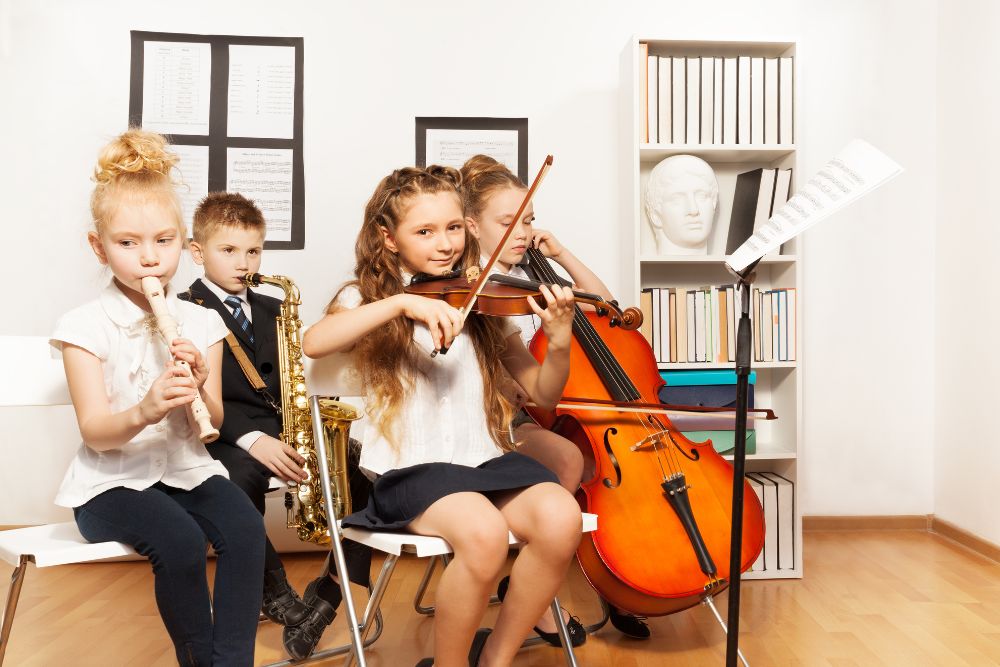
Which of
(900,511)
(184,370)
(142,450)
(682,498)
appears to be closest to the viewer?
(184,370)

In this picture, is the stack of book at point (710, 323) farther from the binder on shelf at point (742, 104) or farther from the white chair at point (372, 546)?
the white chair at point (372, 546)

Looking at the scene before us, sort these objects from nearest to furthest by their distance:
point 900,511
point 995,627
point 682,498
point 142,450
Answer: point 142,450 < point 682,498 < point 995,627 < point 900,511

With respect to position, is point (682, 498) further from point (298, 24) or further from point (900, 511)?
point (298, 24)

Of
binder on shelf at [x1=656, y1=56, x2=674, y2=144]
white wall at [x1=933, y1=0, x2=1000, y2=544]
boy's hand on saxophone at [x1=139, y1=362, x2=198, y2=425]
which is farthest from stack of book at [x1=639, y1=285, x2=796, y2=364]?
boy's hand on saxophone at [x1=139, y1=362, x2=198, y2=425]

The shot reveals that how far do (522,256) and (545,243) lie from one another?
0.62 ft

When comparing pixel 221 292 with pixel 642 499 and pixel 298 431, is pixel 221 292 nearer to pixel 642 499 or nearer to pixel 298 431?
pixel 298 431

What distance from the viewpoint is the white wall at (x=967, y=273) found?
9.13 feet

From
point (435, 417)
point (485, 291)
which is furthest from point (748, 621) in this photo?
point (485, 291)

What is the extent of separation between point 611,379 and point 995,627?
1.17 metres

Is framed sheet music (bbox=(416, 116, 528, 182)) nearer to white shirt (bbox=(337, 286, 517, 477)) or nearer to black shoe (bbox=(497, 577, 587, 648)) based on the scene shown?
white shirt (bbox=(337, 286, 517, 477))

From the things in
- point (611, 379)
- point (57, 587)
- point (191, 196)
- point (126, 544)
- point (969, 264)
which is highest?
point (191, 196)

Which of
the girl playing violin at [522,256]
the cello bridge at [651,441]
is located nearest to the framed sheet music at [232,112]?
the girl playing violin at [522,256]

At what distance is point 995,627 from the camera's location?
2145 mm

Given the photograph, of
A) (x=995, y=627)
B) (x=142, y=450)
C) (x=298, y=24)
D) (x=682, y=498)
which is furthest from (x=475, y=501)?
(x=298, y=24)
